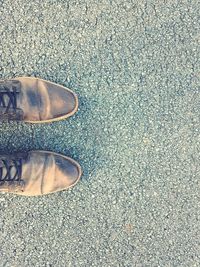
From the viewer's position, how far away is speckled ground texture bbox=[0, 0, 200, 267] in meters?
2.46

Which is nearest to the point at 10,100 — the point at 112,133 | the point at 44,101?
the point at 44,101

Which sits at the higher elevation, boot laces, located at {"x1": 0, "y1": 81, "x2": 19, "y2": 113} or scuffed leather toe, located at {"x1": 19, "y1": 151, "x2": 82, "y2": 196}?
boot laces, located at {"x1": 0, "y1": 81, "x2": 19, "y2": 113}

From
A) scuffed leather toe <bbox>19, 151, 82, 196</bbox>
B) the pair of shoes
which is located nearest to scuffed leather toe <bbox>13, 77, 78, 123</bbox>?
the pair of shoes

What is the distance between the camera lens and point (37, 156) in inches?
95.0

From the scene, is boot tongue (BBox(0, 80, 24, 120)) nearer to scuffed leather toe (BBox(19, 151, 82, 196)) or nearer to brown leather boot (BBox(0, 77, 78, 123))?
brown leather boot (BBox(0, 77, 78, 123))

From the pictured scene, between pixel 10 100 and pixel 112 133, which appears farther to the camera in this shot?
pixel 112 133

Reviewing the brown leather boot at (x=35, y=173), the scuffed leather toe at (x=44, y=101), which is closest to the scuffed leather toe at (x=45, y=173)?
the brown leather boot at (x=35, y=173)

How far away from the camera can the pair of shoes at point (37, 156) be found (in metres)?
2.36

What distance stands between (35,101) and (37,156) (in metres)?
0.28

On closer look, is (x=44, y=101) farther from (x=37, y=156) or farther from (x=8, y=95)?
(x=37, y=156)

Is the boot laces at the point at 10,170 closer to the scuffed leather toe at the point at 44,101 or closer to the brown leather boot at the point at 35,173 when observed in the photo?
the brown leather boot at the point at 35,173

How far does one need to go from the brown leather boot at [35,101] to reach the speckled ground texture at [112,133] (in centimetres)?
7

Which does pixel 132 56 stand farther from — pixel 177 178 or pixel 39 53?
pixel 177 178

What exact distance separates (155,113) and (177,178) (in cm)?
37
